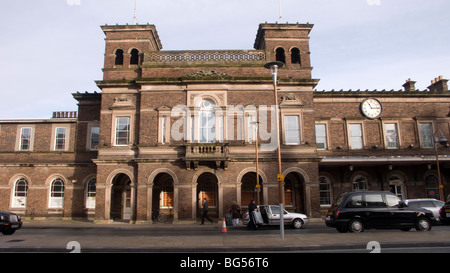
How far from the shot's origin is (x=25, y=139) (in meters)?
27.2

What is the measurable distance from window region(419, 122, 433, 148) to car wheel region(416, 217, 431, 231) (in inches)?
590

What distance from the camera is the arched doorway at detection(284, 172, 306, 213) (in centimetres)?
2441

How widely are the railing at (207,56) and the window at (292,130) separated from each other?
198 inches

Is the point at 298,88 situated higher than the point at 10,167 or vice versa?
the point at 298,88

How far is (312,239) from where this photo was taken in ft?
38.8

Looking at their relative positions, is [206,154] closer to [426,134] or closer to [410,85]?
[426,134]

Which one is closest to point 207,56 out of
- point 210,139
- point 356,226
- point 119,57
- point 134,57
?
point 134,57

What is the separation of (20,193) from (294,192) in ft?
71.7

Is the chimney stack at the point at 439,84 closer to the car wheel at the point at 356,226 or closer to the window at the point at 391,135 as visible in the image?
the window at the point at 391,135

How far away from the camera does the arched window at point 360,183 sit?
85.0 feet
